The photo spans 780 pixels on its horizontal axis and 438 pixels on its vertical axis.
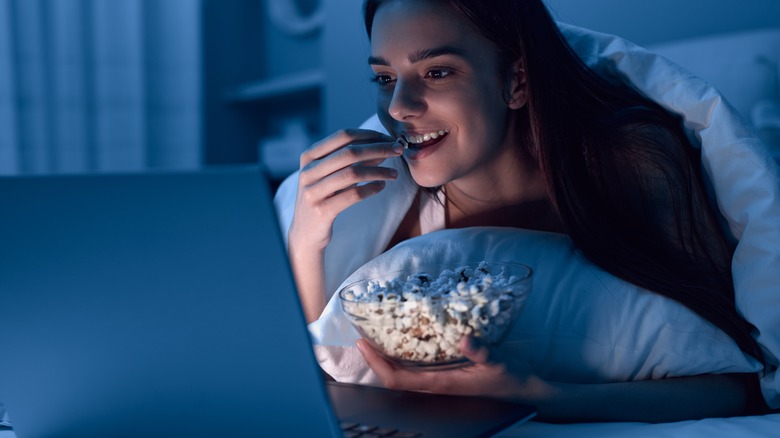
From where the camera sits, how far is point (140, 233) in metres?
0.52

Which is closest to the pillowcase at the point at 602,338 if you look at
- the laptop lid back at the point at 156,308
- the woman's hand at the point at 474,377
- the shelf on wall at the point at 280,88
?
the woman's hand at the point at 474,377

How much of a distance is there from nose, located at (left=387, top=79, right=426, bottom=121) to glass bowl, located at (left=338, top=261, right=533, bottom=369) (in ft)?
1.35

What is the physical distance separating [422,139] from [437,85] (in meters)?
0.10

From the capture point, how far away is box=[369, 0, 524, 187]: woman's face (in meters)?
1.19

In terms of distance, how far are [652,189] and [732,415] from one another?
359 millimetres

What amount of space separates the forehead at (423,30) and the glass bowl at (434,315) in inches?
19.0

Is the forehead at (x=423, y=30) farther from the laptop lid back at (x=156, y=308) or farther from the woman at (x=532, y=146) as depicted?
the laptop lid back at (x=156, y=308)

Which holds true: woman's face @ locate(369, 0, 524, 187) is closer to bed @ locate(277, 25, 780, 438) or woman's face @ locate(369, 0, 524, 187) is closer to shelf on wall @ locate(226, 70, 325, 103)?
bed @ locate(277, 25, 780, 438)

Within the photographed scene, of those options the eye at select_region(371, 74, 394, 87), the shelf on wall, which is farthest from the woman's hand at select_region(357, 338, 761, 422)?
the shelf on wall

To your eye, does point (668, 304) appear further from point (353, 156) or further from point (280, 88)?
point (280, 88)

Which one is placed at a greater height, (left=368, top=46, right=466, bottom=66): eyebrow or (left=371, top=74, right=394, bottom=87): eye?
(left=368, top=46, right=466, bottom=66): eyebrow

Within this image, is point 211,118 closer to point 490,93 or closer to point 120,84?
point 120,84

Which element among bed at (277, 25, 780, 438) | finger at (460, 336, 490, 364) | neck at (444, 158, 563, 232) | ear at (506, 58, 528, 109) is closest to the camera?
finger at (460, 336, 490, 364)

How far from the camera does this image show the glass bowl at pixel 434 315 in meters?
0.76
